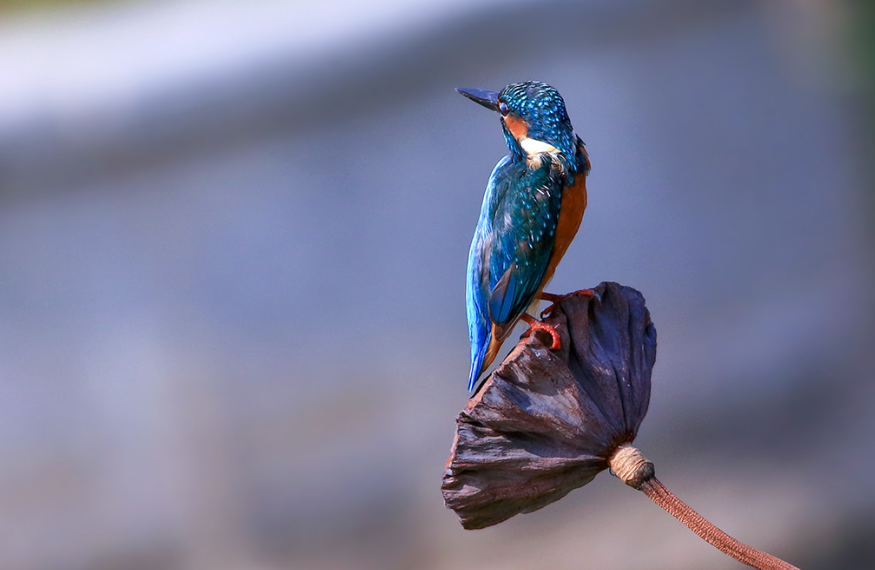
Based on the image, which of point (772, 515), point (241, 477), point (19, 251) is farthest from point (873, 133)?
point (19, 251)

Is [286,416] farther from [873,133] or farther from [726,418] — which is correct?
[873,133]

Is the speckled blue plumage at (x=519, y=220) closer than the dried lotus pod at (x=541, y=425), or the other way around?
the dried lotus pod at (x=541, y=425)

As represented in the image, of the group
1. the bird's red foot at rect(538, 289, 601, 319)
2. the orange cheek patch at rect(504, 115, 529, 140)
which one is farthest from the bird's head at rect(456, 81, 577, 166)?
the bird's red foot at rect(538, 289, 601, 319)

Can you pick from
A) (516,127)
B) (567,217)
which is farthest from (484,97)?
(567,217)

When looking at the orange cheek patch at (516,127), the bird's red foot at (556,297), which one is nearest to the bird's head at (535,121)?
the orange cheek patch at (516,127)

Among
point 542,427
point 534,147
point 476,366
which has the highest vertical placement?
point 534,147

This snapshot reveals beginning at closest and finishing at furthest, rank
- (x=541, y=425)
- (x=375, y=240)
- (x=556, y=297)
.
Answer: (x=541, y=425), (x=556, y=297), (x=375, y=240)

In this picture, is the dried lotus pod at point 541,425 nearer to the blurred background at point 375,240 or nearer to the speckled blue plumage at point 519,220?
the speckled blue plumage at point 519,220

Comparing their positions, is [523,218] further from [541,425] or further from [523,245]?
[541,425]
